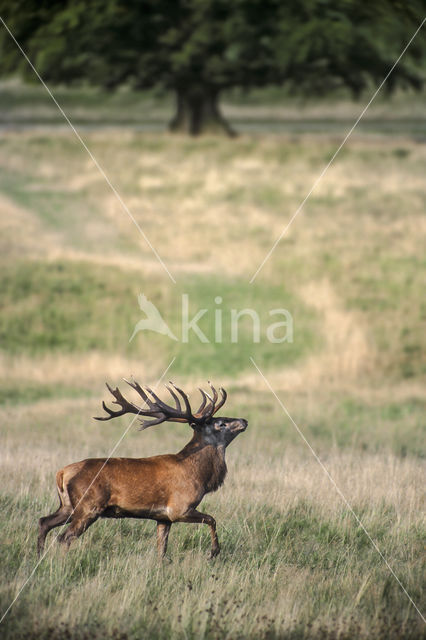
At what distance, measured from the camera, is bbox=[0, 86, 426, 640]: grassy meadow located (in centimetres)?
747

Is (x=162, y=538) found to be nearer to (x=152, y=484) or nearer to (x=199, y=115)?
(x=152, y=484)

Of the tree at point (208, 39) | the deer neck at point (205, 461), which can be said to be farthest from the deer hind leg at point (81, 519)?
the tree at point (208, 39)

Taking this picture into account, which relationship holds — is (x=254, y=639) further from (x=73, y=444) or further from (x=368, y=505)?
(x=73, y=444)

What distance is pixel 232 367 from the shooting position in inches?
825

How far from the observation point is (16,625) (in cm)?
693

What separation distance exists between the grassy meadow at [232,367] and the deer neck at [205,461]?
682 mm

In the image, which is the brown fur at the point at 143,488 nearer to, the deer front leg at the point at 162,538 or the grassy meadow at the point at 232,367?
the deer front leg at the point at 162,538

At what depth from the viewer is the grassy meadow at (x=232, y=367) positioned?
24.5ft

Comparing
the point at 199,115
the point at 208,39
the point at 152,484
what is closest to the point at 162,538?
the point at 152,484

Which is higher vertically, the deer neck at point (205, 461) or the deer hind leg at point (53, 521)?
the deer neck at point (205, 461)

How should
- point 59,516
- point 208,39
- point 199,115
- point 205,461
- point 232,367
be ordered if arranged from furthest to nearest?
point 199,115 < point 208,39 < point 232,367 < point 205,461 < point 59,516

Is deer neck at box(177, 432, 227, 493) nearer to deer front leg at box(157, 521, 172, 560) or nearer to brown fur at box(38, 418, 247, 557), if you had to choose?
brown fur at box(38, 418, 247, 557)

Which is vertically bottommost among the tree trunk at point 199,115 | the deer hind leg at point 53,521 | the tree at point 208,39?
the deer hind leg at point 53,521

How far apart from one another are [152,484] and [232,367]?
13.4 m
